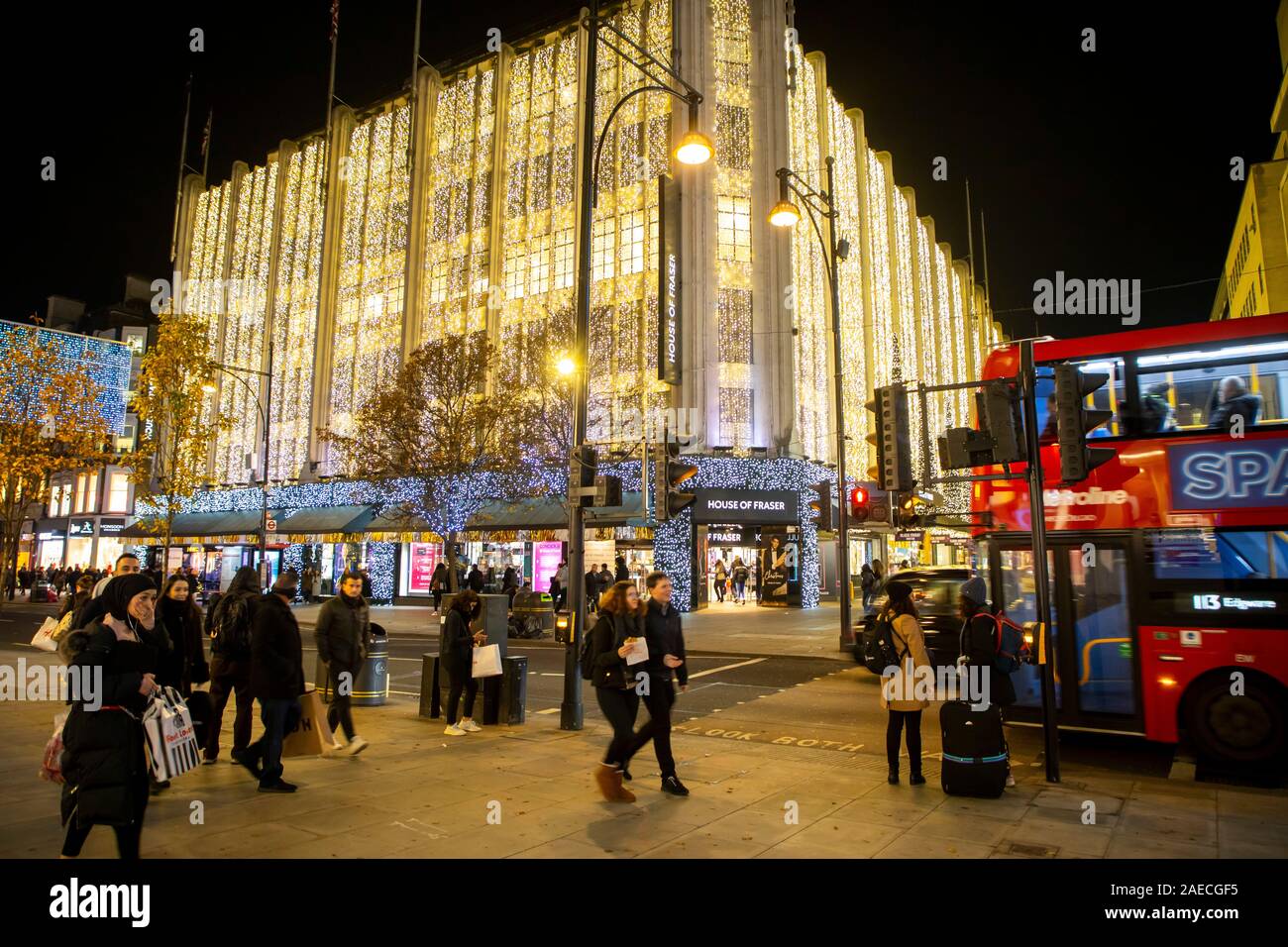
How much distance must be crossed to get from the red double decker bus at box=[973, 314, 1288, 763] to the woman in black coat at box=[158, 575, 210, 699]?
845 cm

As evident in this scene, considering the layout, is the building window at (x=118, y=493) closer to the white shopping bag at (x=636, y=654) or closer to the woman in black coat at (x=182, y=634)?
the woman in black coat at (x=182, y=634)

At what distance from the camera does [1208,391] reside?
832cm

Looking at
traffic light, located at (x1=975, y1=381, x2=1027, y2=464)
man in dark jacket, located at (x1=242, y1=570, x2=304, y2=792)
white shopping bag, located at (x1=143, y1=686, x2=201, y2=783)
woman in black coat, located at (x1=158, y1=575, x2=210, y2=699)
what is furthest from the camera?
traffic light, located at (x1=975, y1=381, x2=1027, y2=464)

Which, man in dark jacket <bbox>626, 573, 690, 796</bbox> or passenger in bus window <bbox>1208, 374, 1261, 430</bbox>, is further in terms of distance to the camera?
passenger in bus window <bbox>1208, 374, 1261, 430</bbox>

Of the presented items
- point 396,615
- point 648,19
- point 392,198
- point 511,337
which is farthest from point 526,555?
point 648,19

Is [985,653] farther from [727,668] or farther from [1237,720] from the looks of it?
[727,668]

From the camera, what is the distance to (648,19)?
106ft

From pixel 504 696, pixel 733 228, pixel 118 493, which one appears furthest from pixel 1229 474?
pixel 118 493

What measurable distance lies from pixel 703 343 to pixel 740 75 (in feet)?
37.0

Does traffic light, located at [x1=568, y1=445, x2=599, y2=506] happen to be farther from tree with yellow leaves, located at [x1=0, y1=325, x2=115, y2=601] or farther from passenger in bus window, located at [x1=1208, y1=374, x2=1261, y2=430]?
tree with yellow leaves, located at [x1=0, y1=325, x2=115, y2=601]

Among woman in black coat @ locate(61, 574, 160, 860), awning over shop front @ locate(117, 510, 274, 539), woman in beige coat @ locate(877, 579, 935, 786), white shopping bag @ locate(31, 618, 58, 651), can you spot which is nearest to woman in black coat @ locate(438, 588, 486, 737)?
white shopping bag @ locate(31, 618, 58, 651)

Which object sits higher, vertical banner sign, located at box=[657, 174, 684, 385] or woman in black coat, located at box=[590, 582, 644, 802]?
vertical banner sign, located at box=[657, 174, 684, 385]

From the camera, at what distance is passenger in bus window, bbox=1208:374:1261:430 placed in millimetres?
8094

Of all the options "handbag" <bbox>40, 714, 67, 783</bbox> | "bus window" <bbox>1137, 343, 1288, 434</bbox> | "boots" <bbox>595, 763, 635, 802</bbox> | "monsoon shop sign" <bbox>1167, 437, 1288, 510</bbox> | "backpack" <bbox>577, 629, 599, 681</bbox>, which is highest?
"bus window" <bbox>1137, 343, 1288, 434</bbox>
